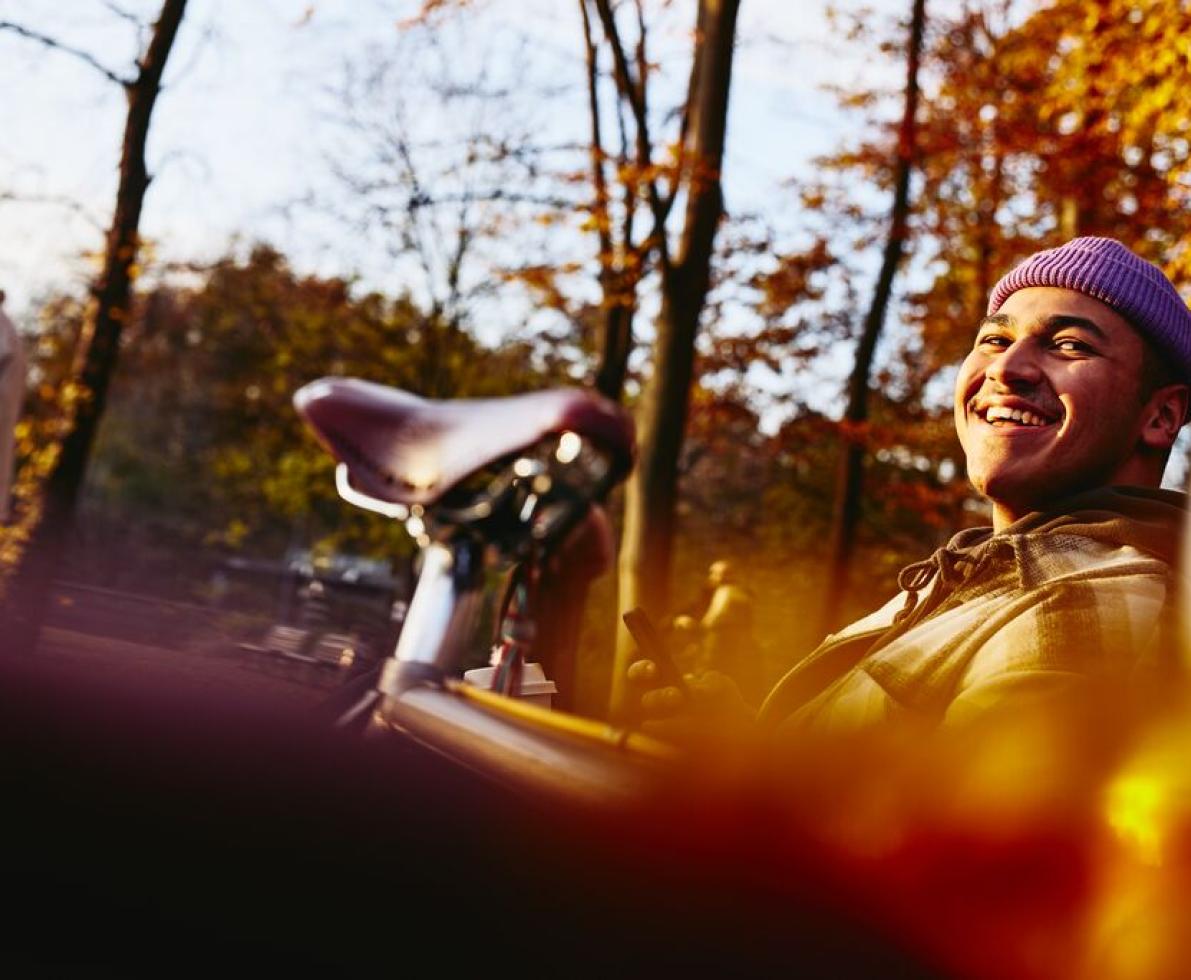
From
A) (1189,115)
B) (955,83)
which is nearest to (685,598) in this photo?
(955,83)

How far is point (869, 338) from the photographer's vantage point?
15.6 metres

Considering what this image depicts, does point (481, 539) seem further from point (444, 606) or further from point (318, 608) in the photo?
point (318, 608)

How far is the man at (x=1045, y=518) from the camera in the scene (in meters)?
Result: 1.38

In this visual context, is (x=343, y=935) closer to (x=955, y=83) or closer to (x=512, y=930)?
(x=512, y=930)

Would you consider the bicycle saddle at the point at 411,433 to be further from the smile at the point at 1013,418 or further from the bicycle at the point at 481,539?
the smile at the point at 1013,418

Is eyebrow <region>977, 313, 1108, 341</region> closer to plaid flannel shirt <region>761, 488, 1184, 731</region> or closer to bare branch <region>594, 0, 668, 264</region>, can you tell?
plaid flannel shirt <region>761, 488, 1184, 731</region>

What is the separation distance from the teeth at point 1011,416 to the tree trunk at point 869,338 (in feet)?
44.1

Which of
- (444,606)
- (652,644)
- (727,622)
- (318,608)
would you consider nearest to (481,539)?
(444,606)

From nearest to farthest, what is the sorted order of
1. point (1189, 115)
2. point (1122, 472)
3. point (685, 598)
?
point (1122, 472) < point (1189, 115) < point (685, 598)

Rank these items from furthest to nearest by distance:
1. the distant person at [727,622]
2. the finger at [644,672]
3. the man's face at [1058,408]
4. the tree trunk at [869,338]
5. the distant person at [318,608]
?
the tree trunk at [869,338], the distant person at [727,622], the distant person at [318,608], the man's face at [1058,408], the finger at [644,672]

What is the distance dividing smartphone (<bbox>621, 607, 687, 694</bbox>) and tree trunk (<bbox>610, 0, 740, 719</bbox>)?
296 inches

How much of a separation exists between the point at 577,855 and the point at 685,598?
23744 mm

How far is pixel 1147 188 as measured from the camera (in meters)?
12.1

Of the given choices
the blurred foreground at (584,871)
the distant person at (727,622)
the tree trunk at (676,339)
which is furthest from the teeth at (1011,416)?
the distant person at (727,622)
